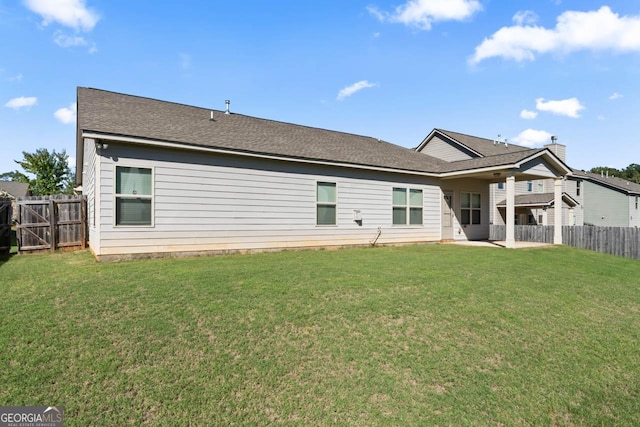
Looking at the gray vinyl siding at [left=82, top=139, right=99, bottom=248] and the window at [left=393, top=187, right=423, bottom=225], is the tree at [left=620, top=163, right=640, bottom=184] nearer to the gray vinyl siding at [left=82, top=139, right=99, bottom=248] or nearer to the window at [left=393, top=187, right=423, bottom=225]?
the window at [left=393, top=187, right=423, bottom=225]

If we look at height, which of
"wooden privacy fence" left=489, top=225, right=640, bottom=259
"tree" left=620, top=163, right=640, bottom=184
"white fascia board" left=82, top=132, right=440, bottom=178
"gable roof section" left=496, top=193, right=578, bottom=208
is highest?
"tree" left=620, top=163, right=640, bottom=184

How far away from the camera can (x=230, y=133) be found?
11.0 m

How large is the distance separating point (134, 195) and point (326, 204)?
Answer: 18.7 ft

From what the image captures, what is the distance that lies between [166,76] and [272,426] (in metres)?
14.1

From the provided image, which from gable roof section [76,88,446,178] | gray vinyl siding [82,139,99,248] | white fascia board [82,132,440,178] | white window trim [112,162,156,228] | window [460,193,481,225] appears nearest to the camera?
white fascia board [82,132,440,178]

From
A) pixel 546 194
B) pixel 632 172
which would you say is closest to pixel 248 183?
pixel 546 194

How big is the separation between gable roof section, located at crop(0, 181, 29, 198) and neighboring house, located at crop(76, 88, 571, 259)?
96.8 feet

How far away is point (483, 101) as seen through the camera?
15070mm

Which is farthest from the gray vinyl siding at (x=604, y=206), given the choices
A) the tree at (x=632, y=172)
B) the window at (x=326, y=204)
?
the tree at (x=632, y=172)

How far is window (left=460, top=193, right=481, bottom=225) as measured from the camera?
1573 cm

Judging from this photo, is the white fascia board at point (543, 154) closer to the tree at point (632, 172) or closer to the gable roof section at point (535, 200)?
the gable roof section at point (535, 200)

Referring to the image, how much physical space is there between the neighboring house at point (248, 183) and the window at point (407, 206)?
0.05 metres

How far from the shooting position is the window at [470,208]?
51.6 ft

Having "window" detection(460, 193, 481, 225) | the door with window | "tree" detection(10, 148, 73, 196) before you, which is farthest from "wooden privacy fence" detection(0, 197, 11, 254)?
"tree" detection(10, 148, 73, 196)
